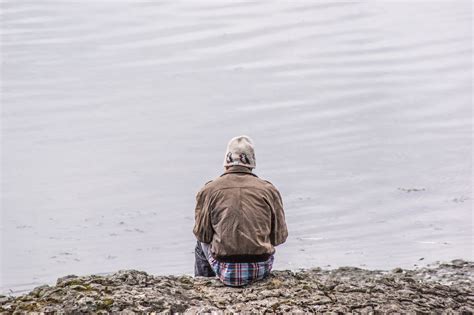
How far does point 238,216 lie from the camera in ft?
28.3

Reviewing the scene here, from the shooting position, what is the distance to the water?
15219 millimetres

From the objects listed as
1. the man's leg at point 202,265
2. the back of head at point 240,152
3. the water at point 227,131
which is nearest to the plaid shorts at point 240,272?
the man's leg at point 202,265

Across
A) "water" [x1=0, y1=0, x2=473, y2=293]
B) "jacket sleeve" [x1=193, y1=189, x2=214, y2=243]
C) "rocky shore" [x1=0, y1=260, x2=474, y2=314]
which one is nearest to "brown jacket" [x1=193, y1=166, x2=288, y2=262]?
"jacket sleeve" [x1=193, y1=189, x2=214, y2=243]

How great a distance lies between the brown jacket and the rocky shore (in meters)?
0.29

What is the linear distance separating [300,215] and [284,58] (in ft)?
36.5

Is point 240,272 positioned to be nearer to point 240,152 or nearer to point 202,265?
point 202,265

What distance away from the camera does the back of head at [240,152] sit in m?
8.83

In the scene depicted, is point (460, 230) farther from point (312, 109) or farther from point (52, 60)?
point (52, 60)

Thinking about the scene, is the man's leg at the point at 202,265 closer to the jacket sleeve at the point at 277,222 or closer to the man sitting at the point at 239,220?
the man sitting at the point at 239,220

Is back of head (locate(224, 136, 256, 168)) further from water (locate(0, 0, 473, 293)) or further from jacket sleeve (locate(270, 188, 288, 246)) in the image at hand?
water (locate(0, 0, 473, 293))

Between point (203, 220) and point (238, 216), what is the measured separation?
34 centimetres

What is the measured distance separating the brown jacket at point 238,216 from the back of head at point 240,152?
0.16ft

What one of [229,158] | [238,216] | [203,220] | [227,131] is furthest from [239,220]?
[227,131]

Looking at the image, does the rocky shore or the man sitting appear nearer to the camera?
the rocky shore
